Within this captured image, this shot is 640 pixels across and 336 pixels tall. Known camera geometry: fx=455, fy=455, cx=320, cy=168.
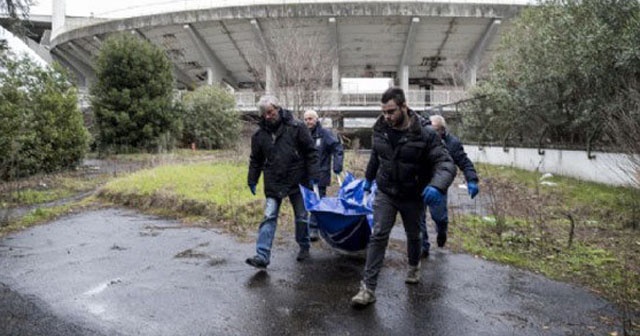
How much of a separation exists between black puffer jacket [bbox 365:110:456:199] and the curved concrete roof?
820 inches

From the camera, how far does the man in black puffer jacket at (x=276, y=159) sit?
187 inches

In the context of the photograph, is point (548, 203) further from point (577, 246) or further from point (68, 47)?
point (68, 47)

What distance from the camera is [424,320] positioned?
3586mm

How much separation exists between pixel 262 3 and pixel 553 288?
25806mm

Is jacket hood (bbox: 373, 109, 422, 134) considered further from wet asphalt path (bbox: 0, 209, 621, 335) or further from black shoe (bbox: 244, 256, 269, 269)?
black shoe (bbox: 244, 256, 269, 269)

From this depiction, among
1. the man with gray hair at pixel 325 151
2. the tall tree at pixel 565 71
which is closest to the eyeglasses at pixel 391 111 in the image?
the man with gray hair at pixel 325 151

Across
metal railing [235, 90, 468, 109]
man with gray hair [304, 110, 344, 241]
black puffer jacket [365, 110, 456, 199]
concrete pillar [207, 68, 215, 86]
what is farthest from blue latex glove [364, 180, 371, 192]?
concrete pillar [207, 68, 215, 86]

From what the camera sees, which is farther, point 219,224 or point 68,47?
point 68,47

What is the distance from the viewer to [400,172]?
388 cm

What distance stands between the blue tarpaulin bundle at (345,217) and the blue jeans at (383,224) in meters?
0.73

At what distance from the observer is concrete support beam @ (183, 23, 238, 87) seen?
3052 cm

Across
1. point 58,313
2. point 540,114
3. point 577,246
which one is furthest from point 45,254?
point 540,114

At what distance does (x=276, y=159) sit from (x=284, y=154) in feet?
0.33

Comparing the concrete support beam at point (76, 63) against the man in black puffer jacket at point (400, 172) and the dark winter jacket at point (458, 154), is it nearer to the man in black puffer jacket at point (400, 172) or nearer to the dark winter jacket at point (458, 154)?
the dark winter jacket at point (458, 154)
